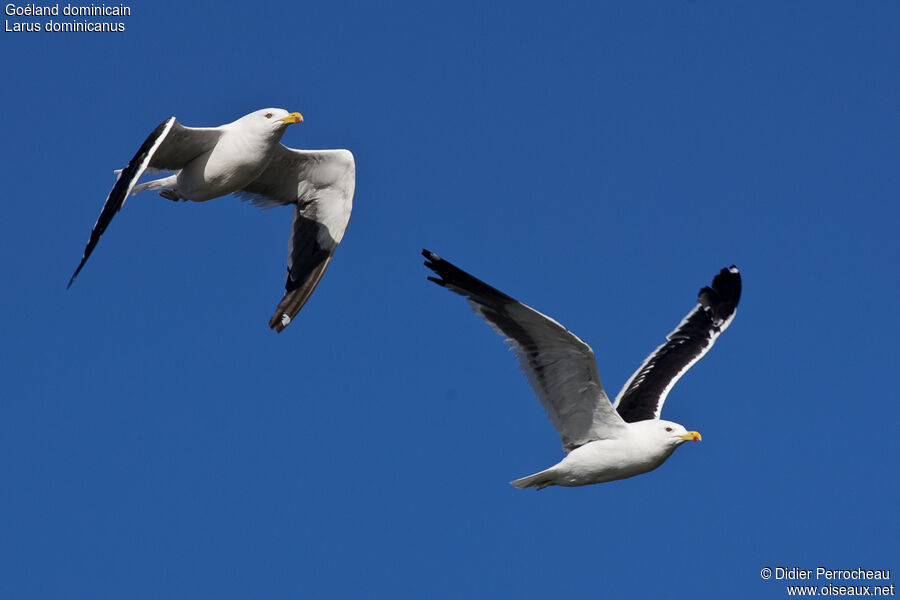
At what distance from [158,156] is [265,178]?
1855 mm

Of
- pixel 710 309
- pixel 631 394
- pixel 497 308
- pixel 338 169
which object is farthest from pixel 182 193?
pixel 710 309

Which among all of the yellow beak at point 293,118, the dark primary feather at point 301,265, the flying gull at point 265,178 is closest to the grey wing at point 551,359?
the yellow beak at point 293,118

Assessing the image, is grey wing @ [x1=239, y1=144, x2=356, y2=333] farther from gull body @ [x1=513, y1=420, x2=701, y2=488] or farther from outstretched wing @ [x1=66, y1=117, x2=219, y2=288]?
gull body @ [x1=513, y1=420, x2=701, y2=488]

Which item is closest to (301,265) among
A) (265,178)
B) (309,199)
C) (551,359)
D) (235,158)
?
(309,199)

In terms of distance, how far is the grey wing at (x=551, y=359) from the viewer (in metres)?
11.5

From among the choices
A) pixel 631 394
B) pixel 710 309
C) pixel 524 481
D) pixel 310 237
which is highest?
pixel 310 237

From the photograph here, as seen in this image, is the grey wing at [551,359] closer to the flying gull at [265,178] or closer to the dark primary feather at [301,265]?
the flying gull at [265,178]

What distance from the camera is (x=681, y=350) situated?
15102 millimetres

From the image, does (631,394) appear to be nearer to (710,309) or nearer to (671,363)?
(671,363)

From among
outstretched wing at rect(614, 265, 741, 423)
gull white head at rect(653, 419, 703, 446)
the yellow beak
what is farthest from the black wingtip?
the yellow beak

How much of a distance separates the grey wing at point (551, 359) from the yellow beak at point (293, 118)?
2942 millimetres

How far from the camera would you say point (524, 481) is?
12.3m

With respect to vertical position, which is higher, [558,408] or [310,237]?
[310,237]

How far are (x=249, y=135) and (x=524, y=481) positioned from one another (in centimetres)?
490
